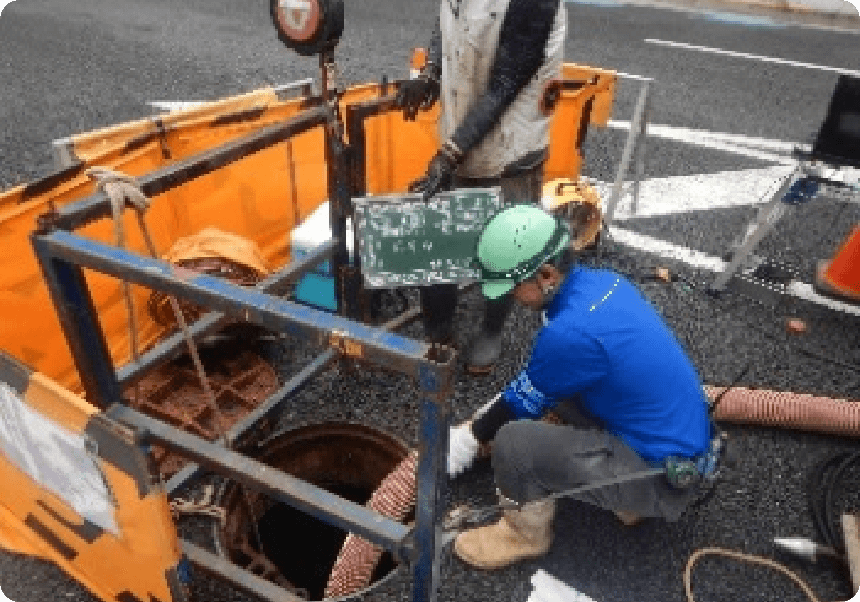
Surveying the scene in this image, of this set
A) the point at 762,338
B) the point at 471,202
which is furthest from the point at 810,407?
the point at 471,202

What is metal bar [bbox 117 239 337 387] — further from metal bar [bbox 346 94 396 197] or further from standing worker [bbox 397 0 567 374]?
standing worker [bbox 397 0 567 374]

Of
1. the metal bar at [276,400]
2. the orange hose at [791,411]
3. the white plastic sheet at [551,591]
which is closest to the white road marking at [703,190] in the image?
the orange hose at [791,411]

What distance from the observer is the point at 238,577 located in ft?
9.23

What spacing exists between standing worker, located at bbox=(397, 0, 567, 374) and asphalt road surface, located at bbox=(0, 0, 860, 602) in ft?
3.72

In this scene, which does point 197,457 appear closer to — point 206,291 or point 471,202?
point 206,291

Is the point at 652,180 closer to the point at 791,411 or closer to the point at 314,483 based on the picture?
the point at 791,411

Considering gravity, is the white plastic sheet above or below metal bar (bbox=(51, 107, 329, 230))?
below

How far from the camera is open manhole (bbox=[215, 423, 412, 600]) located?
3.55 m

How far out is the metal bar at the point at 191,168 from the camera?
246cm

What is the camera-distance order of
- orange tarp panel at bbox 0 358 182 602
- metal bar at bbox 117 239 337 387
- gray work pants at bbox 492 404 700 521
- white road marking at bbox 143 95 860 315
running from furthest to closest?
white road marking at bbox 143 95 860 315 < metal bar at bbox 117 239 337 387 < gray work pants at bbox 492 404 700 521 < orange tarp panel at bbox 0 358 182 602

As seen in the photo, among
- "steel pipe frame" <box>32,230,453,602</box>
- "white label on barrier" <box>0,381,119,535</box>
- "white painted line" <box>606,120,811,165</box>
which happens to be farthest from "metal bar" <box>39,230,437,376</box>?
"white painted line" <box>606,120,811,165</box>

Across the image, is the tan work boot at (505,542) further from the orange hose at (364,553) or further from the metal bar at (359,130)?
the metal bar at (359,130)

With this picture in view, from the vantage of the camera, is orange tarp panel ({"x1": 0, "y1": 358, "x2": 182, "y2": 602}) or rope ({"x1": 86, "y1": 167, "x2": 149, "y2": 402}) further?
rope ({"x1": 86, "y1": 167, "x2": 149, "y2": 402})

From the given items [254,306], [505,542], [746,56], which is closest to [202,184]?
[254,306]
